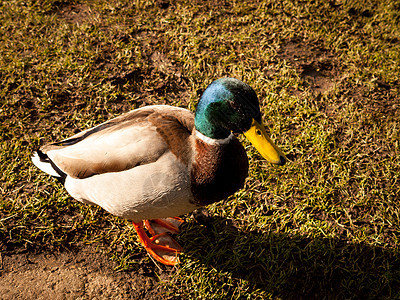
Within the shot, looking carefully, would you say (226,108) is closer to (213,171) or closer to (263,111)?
(213,171)

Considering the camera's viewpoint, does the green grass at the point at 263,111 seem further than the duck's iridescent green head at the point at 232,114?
Yes

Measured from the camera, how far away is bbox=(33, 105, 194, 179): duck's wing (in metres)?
1.94

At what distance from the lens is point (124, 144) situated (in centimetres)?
198

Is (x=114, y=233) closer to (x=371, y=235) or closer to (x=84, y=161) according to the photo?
(x=84, y=161)

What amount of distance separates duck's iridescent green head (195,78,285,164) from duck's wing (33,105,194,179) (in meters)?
0.19

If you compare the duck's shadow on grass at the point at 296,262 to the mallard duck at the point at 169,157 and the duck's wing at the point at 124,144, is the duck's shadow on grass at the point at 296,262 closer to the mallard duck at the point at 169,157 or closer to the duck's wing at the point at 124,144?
the mallard duck at the point at 169,157

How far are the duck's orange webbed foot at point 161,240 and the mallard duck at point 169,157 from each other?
15.6 inches

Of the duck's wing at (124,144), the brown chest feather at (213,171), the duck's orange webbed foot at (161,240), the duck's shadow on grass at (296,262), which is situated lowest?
the duck's shadow on grass at (296,262)

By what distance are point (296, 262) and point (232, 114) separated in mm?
1338

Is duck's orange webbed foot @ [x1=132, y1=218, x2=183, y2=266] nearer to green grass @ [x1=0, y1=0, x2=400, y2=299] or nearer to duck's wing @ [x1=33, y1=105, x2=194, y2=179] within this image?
green grass @ [x1=0, y1=0, x2=400, y2=299]

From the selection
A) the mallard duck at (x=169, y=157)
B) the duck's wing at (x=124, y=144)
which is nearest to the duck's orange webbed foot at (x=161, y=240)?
the mallard duck at (x=169, y=157)

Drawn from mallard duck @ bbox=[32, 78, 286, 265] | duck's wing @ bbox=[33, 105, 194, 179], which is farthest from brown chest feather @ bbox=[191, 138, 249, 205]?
duck's wing @ bbox=[33, 105, 194, 179]

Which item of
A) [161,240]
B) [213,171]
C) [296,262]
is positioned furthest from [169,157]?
[296,262]

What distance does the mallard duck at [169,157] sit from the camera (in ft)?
6.10
